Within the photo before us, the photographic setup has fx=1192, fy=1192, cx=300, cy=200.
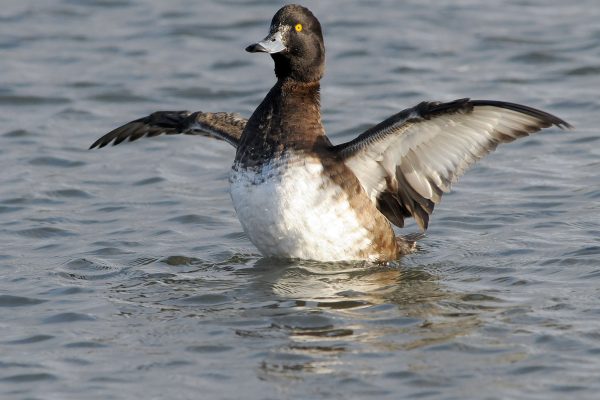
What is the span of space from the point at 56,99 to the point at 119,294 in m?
5.82

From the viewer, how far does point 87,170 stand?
448 inches

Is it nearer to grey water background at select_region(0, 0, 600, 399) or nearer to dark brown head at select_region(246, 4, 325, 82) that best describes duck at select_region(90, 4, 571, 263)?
dark brown head at select_region(246, 4, 325, 82)

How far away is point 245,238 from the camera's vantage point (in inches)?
379

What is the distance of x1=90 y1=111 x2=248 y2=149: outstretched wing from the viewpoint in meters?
9.26

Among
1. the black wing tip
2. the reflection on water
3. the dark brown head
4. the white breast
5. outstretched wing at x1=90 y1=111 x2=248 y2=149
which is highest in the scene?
the dark brown head

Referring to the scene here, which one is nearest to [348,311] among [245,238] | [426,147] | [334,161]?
[334,161]

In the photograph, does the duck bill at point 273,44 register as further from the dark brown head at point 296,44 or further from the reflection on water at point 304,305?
the reflection on water at point 304,305

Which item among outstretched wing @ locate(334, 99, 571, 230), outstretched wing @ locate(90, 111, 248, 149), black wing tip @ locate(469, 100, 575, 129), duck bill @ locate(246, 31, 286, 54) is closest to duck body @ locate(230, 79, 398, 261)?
outstretched wing @ locate(334, 99, 571, 230)

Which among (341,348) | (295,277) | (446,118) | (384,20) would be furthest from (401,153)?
(384,20)

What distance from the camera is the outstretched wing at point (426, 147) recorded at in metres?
7.70

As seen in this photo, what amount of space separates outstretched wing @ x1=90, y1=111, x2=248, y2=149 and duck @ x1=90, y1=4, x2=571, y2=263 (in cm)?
82

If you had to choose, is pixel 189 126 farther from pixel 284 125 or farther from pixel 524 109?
pixel 524 109

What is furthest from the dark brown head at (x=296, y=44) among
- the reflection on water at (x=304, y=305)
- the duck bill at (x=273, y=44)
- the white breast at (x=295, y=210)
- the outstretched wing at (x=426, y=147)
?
the reflection on water at (x=304, y=305)

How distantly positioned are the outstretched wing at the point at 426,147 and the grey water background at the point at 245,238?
21.5 inches
